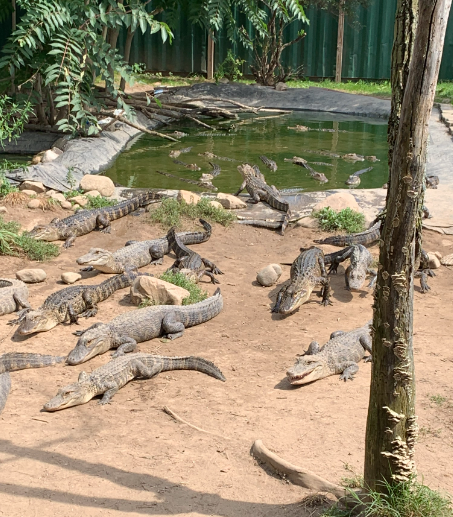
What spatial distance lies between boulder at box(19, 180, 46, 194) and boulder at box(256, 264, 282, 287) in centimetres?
388

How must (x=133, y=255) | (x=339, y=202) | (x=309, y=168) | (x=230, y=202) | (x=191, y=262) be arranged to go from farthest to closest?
(x=309, y=168) < (x=230, y=202) < (x=339, y=202) < (x=133, y=255) < (x=191, y=262)

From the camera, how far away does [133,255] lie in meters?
7.12

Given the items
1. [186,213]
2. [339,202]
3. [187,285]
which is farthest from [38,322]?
[339,202]

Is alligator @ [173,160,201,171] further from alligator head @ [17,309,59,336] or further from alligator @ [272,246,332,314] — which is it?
alligator head @ [17,309,59,336]

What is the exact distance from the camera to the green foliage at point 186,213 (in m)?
8.34

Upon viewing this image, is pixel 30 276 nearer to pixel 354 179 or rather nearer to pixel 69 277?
pixel 69 277

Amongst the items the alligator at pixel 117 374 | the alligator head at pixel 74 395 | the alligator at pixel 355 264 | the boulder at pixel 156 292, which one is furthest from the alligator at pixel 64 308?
the alligator at pixel 355 264

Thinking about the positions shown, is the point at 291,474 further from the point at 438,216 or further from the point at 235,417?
the point at 438,216

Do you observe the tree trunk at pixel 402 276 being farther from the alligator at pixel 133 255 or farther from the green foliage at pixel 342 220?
the green foliage at pixel 342 220

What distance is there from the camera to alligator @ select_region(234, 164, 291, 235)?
8.80 metres

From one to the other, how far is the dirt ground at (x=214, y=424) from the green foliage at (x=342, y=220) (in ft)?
6.02

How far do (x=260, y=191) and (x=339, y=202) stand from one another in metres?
1.36

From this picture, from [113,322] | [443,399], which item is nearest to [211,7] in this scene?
[113,322]

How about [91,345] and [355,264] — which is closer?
[91,345]
